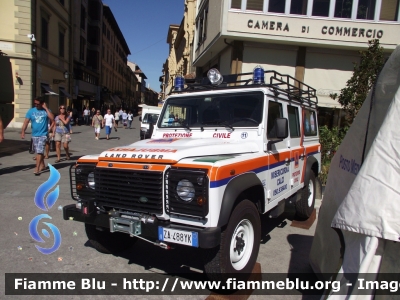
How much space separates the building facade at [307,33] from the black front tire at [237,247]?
11273mm

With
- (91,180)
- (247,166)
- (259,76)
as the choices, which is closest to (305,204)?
(259,76)

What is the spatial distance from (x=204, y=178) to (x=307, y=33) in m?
12.4

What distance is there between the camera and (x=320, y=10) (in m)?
13.2

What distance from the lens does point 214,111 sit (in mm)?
4340

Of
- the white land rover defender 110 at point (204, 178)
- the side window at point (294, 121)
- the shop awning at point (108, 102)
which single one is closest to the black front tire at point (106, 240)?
the white land rover defender 110 at point (204, 178)

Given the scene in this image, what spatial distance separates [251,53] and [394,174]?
12.6 meters

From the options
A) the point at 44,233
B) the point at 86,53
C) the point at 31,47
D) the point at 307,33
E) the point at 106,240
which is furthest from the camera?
the point at 86,53

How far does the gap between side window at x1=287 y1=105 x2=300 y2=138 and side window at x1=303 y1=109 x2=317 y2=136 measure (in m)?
0.44

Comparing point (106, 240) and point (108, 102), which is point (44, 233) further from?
point (108, 102)

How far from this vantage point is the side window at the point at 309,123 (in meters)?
5.68

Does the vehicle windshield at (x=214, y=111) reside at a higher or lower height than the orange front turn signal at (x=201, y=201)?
higher

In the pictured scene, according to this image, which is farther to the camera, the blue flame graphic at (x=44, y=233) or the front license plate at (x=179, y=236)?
the blue flame graphic at (x=44, y=233)

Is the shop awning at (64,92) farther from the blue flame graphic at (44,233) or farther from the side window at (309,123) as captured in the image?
the side window at (309,123)

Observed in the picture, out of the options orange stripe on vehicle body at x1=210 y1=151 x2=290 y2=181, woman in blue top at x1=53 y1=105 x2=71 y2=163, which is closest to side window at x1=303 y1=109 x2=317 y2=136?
orange stripe on vehicle body at x1=210 y1=151 x2=290 y2=181
